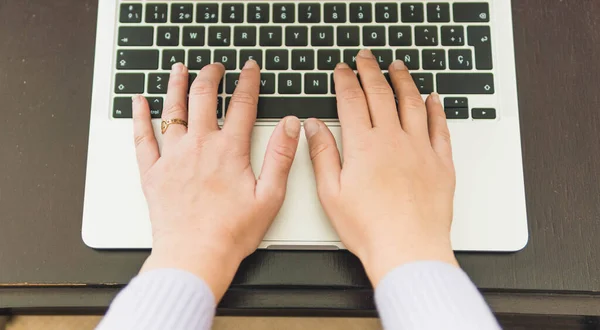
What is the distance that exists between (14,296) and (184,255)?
17cm

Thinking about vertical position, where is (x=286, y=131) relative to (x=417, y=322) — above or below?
above

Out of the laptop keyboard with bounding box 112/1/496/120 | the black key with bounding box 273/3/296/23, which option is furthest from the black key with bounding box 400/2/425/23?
the black key with bounding box 273/3/296/23

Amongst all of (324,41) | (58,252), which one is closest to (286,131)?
(324,41)

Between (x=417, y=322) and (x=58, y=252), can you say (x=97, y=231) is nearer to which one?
(x=58, y=252)

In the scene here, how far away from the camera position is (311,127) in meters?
0.45

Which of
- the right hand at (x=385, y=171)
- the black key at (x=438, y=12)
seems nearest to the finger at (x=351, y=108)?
the right hand at (x=385, y=171)

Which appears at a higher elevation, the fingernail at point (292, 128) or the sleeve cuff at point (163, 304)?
the fingernail at point (292, 128)

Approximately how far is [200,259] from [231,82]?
0.53 ft

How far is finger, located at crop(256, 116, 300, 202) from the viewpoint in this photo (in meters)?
0.43

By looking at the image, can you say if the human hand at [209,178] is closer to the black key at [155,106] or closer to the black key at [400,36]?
the black key at [155,106]

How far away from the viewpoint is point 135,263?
0.44 meters

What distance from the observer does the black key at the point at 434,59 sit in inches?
18.5

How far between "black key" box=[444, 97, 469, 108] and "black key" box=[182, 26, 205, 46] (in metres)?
0.23

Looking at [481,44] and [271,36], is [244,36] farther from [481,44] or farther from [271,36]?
[481,44]
